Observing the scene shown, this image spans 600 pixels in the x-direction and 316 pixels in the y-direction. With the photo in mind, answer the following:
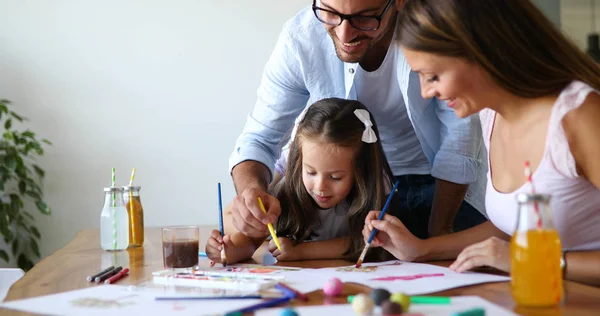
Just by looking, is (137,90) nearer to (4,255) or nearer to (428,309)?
(4,255)

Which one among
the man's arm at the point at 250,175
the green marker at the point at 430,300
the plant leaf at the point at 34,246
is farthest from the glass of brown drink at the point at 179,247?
the plant leaf at the point at 34,246

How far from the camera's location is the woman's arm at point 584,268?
4.36ft

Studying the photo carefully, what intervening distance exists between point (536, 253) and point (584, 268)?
0.35 m

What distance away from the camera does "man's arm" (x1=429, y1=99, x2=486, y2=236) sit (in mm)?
2100

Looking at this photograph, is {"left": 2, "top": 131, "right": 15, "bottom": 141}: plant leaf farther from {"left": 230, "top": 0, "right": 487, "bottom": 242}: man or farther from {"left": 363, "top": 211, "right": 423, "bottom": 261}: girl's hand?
{"left": 363, "top": 211, "right": 423, "bottom": 261}: girl's hand

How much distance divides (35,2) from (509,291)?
3.58m

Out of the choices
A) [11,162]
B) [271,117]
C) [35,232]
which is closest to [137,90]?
[11,162]

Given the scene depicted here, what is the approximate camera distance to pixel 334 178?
1.94 metres

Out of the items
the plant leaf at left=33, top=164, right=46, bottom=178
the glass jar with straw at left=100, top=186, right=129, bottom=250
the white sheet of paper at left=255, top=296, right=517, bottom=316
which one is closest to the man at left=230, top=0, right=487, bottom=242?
the glass jar with straw at left=100, top=186, right=129, bottom=250

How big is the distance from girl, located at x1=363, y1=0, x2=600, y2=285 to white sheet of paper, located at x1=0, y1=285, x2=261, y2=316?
1.80 ft

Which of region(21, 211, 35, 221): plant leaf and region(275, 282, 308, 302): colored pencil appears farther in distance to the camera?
region(21, 211, 35, 221): plant leaf

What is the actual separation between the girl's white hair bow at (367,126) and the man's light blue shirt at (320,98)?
0.54ft

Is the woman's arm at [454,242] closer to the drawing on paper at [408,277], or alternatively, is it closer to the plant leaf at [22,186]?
the drawing on paper at [408,277]

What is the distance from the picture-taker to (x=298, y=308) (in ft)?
3.63
